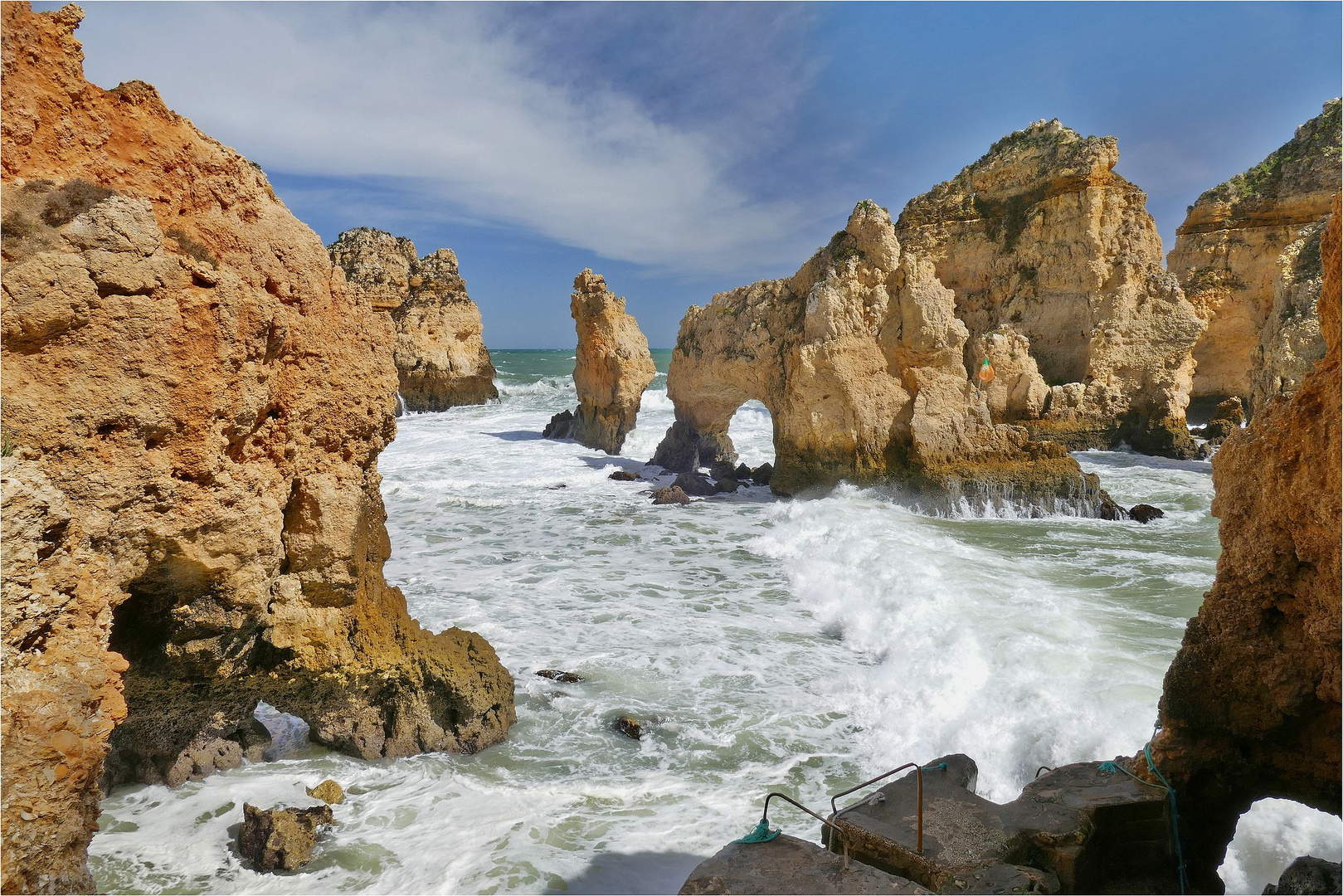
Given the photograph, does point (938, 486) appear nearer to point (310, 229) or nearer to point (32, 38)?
point (310, 229)

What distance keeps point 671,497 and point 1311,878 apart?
13824mm

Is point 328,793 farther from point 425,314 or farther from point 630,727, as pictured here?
point 425,314

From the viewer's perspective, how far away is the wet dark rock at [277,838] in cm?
435

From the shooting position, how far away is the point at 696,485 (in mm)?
18203

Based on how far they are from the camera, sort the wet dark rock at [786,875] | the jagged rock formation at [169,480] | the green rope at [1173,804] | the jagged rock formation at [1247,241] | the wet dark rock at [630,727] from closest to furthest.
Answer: the wet dark rock at [786,875] < the jagged rock formation at [169,480] < the green rope at [1173,804] < the wet dark rock at [630,727] < the jagged rock formation at [1247,241]

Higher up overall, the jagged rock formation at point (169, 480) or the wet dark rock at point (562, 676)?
the jagged rock formation at point (169, 480)

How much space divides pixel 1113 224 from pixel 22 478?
28.6 meters

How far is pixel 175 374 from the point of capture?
3779 mm

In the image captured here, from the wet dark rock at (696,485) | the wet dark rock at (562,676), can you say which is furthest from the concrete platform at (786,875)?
the wet dark rock at (696,485)

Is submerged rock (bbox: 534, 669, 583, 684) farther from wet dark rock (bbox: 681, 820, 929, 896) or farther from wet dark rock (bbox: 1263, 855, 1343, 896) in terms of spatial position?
wet dark rock (bbox: 1263, 855, 1343, 896)

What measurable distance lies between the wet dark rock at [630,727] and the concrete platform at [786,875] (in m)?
3.28

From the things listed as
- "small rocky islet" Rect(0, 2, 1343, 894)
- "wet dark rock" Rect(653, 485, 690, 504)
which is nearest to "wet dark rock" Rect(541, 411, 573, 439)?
"wet dark rock" Rect(653, 485, 690, 504)

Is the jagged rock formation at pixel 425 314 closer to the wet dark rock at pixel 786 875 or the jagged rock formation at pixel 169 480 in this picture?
the jagged rock formation at pixel 169 480

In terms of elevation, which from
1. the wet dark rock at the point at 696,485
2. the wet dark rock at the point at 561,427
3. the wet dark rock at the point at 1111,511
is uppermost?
the wet dark rock at the point at 561,427
